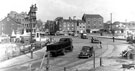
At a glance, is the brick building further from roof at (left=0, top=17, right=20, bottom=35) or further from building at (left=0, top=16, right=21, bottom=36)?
roof at (left=0, top=17, right=20, bottom=35)

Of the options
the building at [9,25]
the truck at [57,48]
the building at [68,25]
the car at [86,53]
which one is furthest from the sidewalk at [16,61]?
the building at [68,25]

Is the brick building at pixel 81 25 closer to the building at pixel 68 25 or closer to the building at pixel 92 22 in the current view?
the building at pixel 92 22

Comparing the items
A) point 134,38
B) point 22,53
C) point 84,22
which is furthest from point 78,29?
point 22,53

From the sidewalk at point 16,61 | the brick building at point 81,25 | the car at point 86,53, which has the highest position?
the brick building at point 81,25

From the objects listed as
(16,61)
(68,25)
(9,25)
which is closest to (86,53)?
(16,61)

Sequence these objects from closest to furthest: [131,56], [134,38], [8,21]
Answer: [131,56] < [134,38] < [8,21]

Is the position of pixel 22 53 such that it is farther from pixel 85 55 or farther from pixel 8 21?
pixel 8 21

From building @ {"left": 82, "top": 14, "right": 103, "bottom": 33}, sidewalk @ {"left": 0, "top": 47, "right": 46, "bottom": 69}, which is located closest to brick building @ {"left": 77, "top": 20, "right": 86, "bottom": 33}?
building @ {"left": 82, "top": 14, "right": 103, "bottom": 33}

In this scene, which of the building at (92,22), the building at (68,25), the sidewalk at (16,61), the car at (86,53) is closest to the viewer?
the sidewalk at (16,61)

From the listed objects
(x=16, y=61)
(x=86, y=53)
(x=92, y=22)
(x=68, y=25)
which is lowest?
(x=16, y=61)

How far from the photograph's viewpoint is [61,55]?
27781 millimetres

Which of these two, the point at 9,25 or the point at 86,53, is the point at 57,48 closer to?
the point at 86,53

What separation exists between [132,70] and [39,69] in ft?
32.4

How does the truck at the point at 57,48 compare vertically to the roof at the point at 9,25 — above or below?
below
